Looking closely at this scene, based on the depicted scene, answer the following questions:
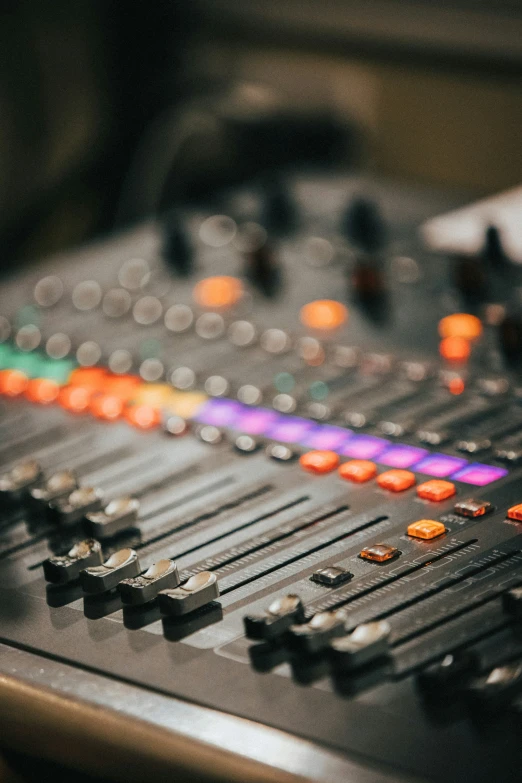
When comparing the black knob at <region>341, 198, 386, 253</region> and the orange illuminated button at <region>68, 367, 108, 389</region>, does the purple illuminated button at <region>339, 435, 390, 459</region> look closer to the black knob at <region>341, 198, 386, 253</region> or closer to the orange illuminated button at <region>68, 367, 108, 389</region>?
the orange illuminated button at <region>68, 367, 108, 389</region>

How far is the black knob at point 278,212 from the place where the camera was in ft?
5.19

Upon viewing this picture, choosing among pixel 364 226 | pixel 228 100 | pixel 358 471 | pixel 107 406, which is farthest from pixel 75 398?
pixel 228 100

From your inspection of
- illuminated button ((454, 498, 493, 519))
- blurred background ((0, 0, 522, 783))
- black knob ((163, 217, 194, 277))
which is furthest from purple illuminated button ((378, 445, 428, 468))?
blurred background ((0, 0, 522, 783))

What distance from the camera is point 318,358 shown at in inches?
46.8

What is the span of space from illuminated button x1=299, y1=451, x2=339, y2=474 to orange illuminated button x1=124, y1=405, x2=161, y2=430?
20 cm

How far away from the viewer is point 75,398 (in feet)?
3.87

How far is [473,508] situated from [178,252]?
0.81 m

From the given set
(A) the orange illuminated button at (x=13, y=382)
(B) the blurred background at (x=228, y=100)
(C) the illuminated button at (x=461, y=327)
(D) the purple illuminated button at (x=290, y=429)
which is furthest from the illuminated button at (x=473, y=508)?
(B) the blurred background at (x=228, y=100)

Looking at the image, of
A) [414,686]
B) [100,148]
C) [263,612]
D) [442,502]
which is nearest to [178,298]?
[442,502]

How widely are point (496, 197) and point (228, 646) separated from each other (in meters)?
0.97

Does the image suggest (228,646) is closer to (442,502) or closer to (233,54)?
(442,502)

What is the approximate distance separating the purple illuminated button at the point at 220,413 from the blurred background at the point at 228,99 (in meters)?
0.89

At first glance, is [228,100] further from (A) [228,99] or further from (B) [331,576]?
(B) [331,576]

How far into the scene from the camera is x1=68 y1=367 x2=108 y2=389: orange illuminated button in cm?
121
